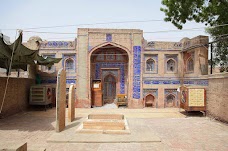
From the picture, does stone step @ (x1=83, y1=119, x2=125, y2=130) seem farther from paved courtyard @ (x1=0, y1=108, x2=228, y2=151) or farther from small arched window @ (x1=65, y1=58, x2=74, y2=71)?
small arched window @ (x1=65, y1=58, x2=74, y2=71)

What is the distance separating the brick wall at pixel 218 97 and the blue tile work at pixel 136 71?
18.2 ft

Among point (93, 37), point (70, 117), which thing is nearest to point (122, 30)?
point (93, 37)

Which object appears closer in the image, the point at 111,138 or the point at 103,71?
the point at 111,138

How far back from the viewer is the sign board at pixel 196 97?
39.5ft

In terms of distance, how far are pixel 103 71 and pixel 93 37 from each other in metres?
3.31

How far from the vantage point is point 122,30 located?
1553 cm

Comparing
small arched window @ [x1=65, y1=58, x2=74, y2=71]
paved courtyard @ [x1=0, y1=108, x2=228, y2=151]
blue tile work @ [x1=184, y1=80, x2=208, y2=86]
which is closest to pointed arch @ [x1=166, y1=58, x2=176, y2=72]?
blue tile work @ [x1=184, y1=80, x2=208, y2=86]

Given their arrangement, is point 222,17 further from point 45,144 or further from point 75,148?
point 45,144

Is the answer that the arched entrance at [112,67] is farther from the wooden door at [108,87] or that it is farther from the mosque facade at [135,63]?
the mosque facade at [135,63]

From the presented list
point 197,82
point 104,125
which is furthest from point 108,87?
point 104,125

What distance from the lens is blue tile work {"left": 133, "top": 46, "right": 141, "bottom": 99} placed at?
50.8 ft

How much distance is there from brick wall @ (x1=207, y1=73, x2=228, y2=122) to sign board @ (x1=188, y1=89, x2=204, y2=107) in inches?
16.4

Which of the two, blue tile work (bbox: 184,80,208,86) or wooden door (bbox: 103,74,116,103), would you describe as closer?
blue tile work (bbox: 184,80,208,86)

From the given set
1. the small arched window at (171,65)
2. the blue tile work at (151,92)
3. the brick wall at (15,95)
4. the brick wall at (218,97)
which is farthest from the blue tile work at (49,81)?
the brick wall at (218,97)
